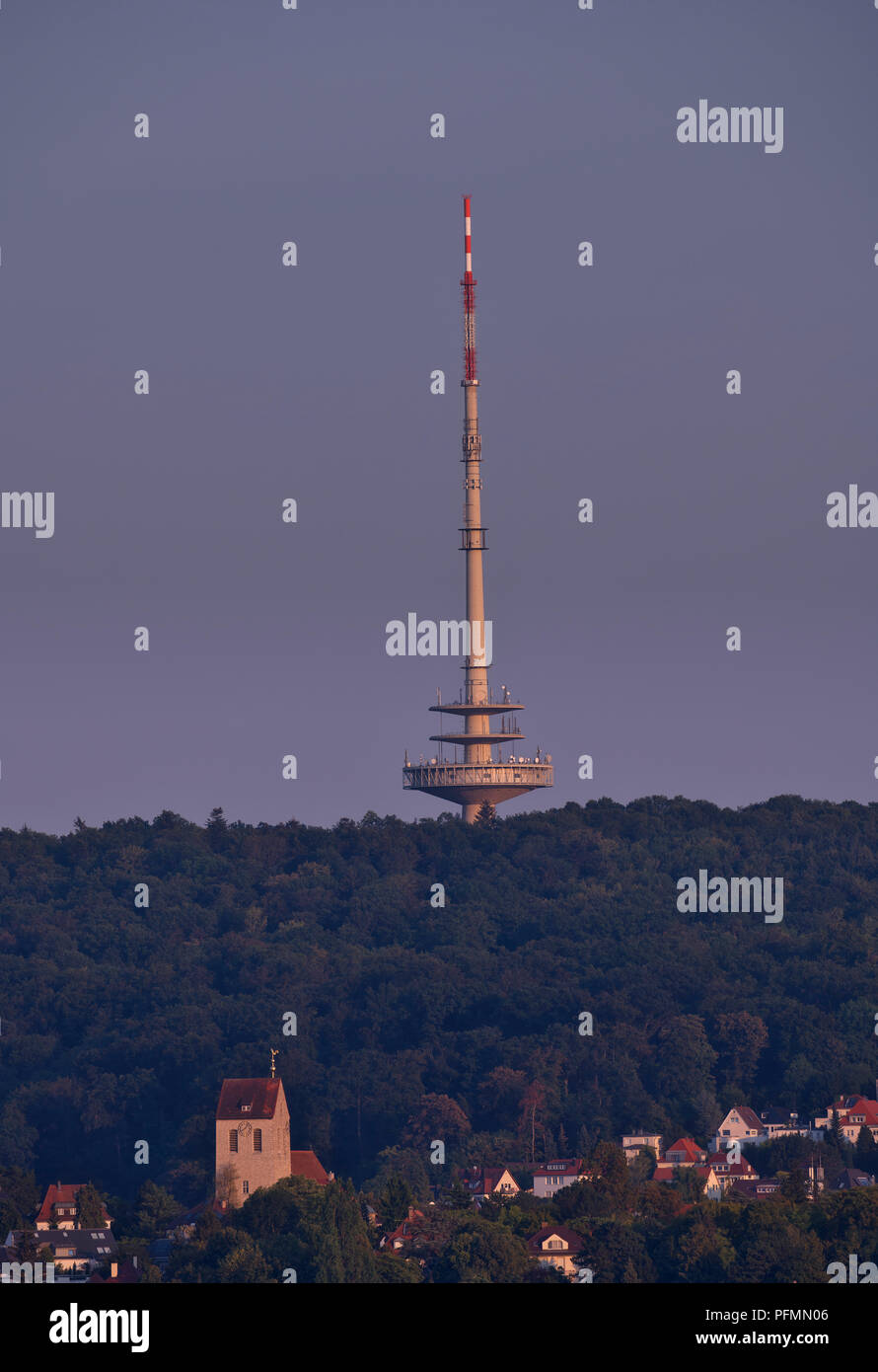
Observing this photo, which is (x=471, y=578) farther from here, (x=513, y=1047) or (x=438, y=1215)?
(x=438, y=1215)

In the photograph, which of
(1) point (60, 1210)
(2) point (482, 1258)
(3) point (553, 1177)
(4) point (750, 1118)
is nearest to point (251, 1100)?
(1) point (60, 1210)

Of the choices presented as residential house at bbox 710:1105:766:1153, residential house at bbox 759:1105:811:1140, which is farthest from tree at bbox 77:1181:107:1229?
residential house at bbox 759:1105:811:1140

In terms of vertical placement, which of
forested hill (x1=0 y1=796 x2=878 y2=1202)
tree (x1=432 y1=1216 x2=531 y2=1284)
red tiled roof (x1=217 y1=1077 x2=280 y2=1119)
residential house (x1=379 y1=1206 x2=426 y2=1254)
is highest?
forested hill (x1=0 y1=796 x2=878 y2=1202)

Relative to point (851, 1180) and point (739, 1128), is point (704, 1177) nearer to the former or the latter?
point (851, 1180)

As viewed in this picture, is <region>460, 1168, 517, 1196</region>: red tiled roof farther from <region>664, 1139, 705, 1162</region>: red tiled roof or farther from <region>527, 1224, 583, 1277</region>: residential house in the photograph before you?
<region>527, 1224, 583, 1277</region>: residential house

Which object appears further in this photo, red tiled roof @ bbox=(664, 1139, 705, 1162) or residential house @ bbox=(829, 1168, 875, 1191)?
red tiled roof @ bbox=(664, 1139, 705, 1162)

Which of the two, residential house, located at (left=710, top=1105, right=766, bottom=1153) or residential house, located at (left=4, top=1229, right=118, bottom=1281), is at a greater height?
residential house, located at (left=710, top=1105, right=766, bottom=1153)
